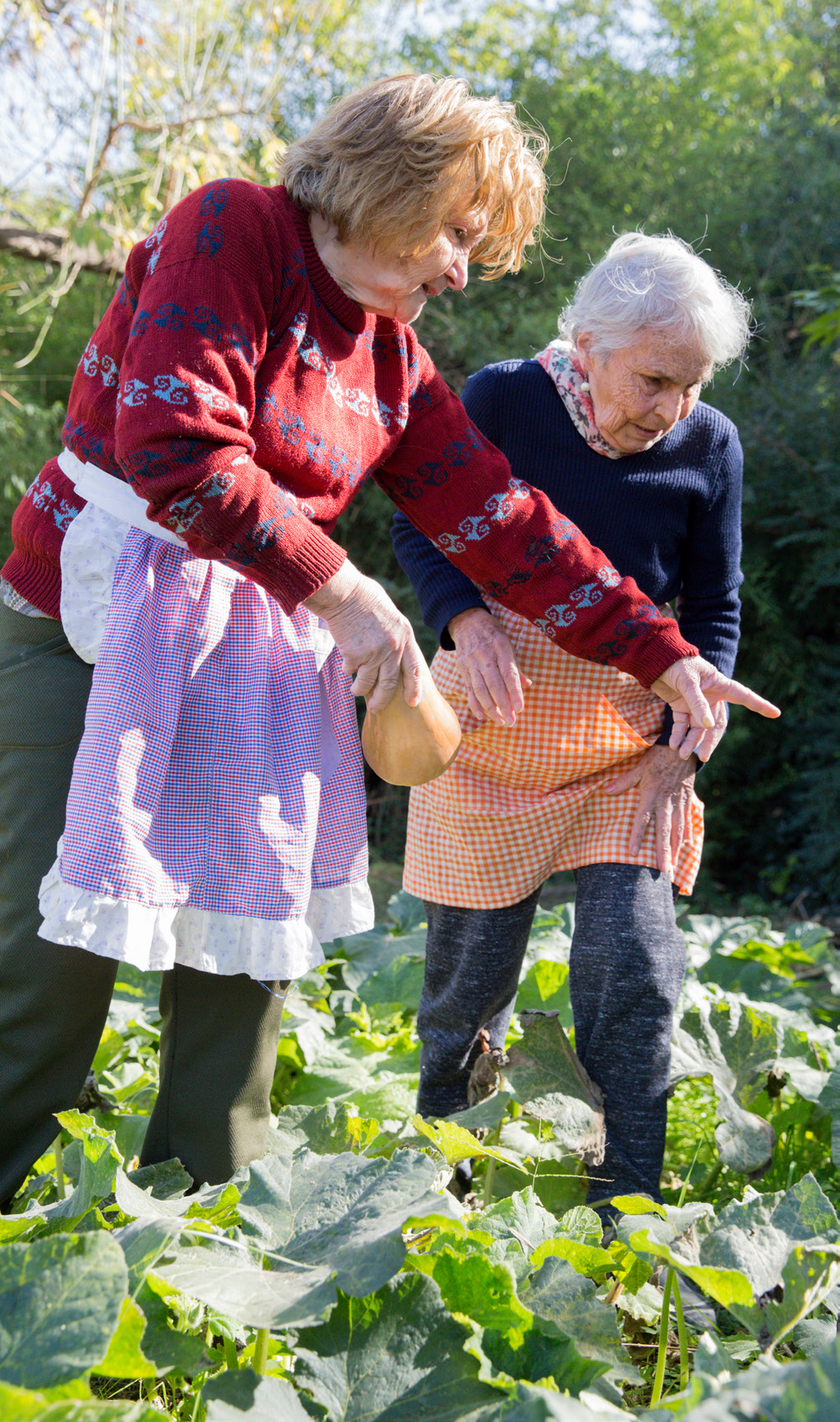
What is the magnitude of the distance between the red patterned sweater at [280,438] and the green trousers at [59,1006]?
4.4 inches

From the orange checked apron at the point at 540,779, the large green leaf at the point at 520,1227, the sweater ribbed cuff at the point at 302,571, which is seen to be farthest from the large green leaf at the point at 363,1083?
the sweater ribbed cuff at the point at 302,571

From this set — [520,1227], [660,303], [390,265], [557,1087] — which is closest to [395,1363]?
[520,1227]

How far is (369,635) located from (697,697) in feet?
2.17

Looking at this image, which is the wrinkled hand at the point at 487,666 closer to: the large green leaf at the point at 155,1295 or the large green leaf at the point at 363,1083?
the large green leaf at the point at 363,1083

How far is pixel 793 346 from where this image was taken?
632 cm

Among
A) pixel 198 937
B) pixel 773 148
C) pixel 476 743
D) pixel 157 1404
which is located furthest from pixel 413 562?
pixel 773 148

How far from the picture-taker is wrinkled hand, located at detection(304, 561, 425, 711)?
1.34 meters

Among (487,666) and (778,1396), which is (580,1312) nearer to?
(778,1396)

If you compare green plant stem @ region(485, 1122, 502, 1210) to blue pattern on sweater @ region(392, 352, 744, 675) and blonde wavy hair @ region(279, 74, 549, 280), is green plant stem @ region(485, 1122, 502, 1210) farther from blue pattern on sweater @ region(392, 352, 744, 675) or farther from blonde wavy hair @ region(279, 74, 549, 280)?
blonde wavy hair @ region(279, 74, 549, 280)

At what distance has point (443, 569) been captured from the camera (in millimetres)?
1990

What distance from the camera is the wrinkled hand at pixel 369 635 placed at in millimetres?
1344

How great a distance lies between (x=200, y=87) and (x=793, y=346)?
3445mm

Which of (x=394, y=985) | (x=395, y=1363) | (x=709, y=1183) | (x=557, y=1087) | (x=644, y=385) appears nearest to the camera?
(x=395, y=1363)

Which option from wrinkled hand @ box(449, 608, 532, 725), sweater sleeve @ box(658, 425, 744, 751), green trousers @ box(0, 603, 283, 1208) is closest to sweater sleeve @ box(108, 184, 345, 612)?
green trousers @ box(0, 603, 283, 1208)
